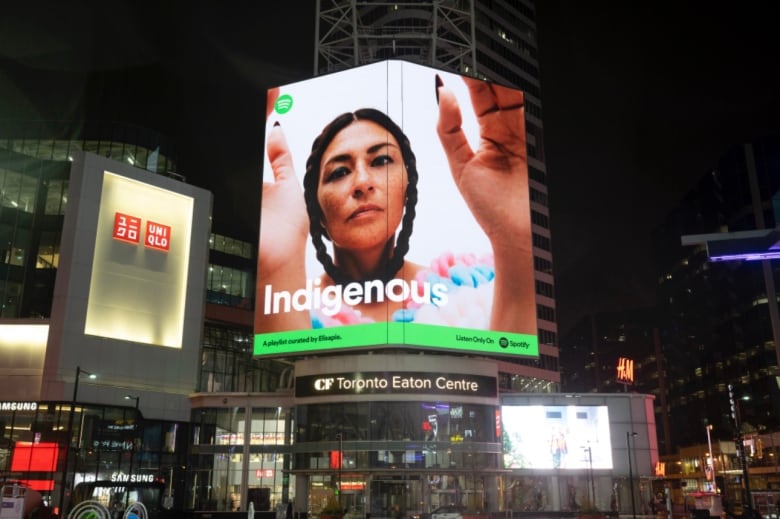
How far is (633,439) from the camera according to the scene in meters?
62.2

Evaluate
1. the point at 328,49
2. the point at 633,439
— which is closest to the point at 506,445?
the point at 633,439

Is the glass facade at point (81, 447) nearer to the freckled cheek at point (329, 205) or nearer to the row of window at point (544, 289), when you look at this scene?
the freckled cheek at point (329, 205)

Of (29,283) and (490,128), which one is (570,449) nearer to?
(490,128)

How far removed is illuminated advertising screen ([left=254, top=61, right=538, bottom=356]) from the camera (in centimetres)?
5475

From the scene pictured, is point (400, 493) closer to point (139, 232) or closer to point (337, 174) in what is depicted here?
point (337, 174)

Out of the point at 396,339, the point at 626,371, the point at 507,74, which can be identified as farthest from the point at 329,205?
the point at 507,74

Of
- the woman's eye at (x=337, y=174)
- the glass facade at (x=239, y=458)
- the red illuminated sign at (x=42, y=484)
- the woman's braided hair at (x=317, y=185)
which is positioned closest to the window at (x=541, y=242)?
the woman's braided hair at (x=317, y=185)

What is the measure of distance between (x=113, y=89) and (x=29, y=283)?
34.3 metres

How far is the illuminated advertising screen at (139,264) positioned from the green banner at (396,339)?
14730mm

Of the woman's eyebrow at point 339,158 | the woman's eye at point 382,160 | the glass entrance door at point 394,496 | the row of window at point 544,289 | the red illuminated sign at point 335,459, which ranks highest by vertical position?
the row of window at point 544,289

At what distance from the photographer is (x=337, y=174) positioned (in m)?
58.3

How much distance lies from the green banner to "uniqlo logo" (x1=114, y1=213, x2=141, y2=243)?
17.9m

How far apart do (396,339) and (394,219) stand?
9.67 m

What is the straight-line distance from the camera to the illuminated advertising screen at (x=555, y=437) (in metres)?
60.2
